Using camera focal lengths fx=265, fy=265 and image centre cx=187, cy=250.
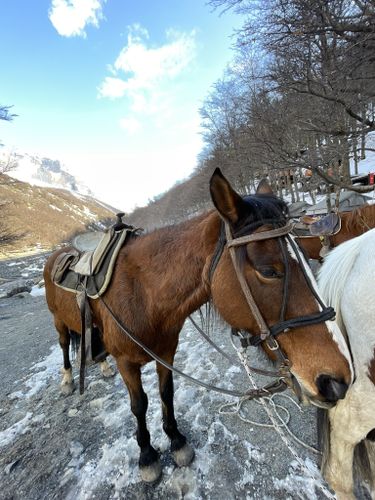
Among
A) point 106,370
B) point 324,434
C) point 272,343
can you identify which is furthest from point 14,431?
point 272,343

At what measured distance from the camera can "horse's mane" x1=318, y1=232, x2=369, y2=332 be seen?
179 cm

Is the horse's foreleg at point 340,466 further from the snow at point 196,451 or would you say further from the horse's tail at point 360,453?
the snow at point 196,451

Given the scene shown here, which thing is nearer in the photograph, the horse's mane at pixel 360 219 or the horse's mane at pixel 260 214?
the horse's mane at pixel 260 214

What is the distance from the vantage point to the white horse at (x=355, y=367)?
157cm

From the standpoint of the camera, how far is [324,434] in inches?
77.4

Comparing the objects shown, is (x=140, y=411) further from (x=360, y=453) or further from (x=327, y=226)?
(x=327, y=226)

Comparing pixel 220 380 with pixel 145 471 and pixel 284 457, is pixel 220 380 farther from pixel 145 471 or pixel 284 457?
pixel 145 471

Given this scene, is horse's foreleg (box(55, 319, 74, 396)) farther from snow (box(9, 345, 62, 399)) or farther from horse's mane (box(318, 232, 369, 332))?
horse's mane (box(318, 232, 369, 332))

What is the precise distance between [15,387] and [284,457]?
14.0 feet

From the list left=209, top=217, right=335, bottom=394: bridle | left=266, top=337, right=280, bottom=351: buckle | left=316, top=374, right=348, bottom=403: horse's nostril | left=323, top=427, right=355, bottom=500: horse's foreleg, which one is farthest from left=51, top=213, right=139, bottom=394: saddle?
left=323, top=427, right=355, bottom=500: horse's foreleg

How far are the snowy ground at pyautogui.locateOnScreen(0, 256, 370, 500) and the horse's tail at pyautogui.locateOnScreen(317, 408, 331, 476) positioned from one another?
30cm

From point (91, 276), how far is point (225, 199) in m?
1.51

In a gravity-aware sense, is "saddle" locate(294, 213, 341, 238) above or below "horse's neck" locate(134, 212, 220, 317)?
below

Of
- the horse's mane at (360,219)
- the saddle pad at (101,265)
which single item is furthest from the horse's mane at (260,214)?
the horse's mane at (360,219)
